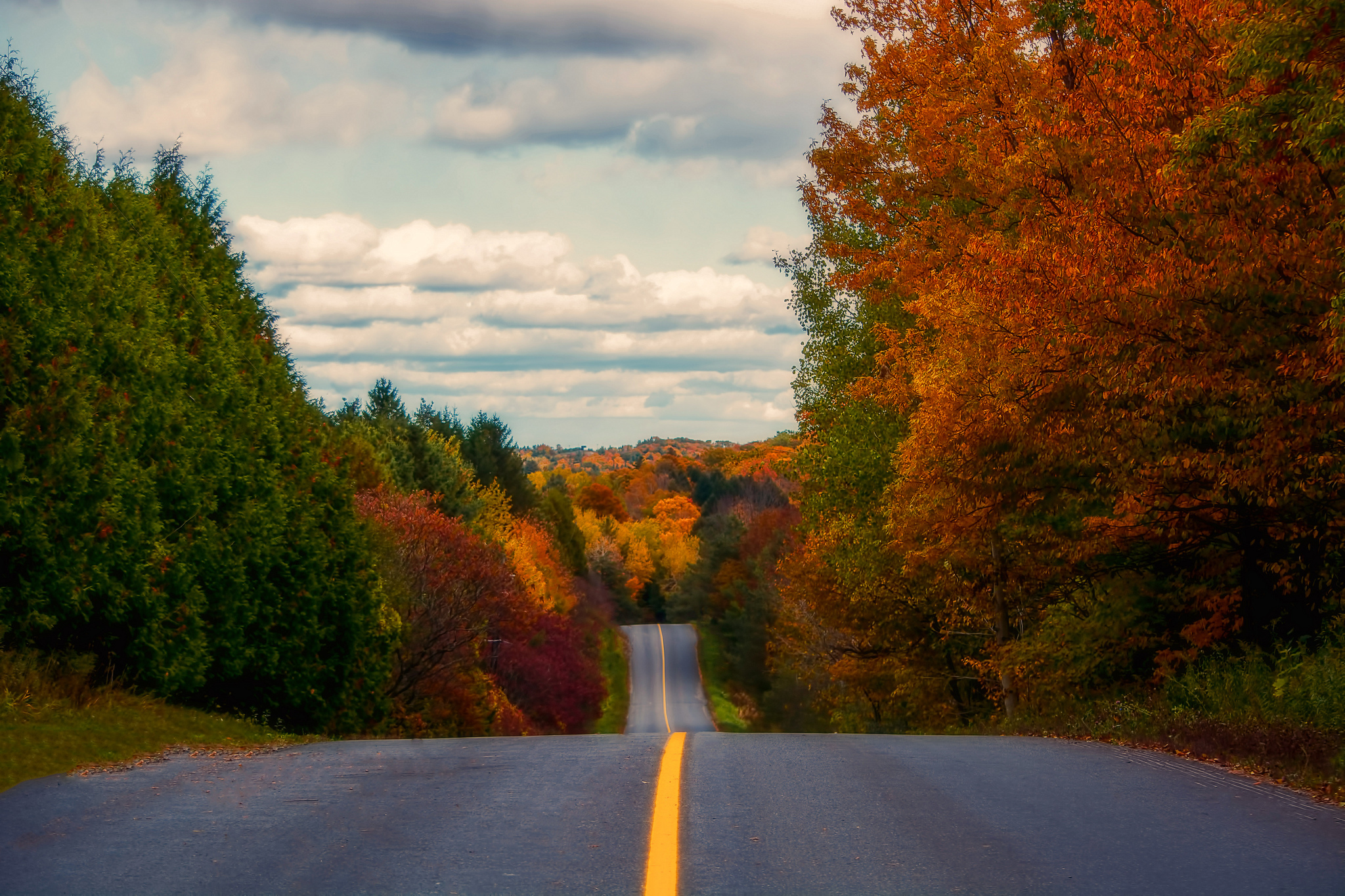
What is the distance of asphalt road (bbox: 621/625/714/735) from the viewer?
60603 millimetres

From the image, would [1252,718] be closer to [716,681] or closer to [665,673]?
[716,681]

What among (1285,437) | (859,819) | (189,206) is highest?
(189,206)

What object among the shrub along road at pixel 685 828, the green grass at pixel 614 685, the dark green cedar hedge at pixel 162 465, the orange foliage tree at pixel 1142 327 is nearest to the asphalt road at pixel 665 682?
the green grass at pixel 614 685

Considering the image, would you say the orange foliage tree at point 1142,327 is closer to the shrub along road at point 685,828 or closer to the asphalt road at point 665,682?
the shrub along road at point 685,828

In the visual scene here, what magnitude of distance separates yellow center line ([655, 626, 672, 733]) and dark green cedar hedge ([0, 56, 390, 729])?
34.8 metres

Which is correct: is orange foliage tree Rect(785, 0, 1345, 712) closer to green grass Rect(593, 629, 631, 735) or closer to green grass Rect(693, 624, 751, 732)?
green grass Rect(593, 629, 631, 735)

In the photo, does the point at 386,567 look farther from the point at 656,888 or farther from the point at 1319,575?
the point at 656,888

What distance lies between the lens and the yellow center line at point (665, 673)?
6141 cm

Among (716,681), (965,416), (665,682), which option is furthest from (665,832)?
(716,681)

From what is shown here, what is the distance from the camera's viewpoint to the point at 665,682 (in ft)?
246

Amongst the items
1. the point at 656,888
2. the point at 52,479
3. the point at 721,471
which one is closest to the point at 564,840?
the point at 656,888

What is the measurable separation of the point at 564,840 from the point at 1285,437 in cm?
981

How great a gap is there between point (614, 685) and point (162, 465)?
57089 mm

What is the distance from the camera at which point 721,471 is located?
5876 inches
